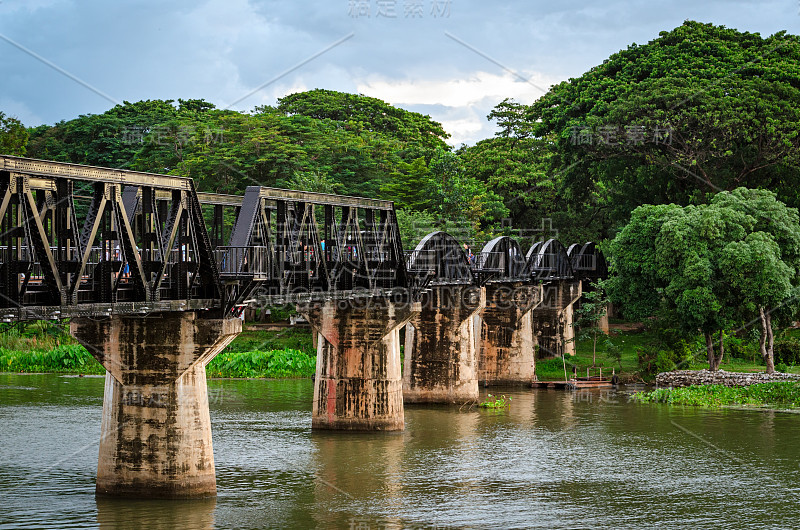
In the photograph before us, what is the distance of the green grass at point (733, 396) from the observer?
1953 inches

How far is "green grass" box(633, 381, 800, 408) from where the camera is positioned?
49.6 metres

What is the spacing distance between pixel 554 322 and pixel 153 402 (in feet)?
157

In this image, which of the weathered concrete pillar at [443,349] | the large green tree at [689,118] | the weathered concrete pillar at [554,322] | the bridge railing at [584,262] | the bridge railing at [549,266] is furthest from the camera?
the bridge railing at [584,262]

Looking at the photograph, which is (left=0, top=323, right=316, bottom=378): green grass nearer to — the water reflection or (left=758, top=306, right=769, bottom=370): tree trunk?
(left=758, top=306, right=769, bottom=370): tree trunk

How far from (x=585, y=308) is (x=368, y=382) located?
3284 centimetres

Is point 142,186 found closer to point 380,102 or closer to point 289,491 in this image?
point 289,491

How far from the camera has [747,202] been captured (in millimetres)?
52281

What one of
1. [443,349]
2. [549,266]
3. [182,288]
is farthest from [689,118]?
[182,288]

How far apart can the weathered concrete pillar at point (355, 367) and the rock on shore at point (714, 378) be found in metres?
22.1

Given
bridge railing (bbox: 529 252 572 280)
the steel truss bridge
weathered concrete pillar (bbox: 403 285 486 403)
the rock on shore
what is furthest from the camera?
bridge railing (bbox: 529 252 572 280)

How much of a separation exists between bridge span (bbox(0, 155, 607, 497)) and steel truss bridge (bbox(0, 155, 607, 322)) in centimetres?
5

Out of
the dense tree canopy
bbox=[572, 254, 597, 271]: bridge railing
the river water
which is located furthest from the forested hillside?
the river water

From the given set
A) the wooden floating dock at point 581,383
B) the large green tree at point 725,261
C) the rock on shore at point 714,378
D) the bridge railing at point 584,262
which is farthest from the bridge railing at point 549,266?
the rock on shore at point 714,378

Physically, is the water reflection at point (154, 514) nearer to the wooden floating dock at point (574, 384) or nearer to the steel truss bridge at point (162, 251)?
the steel truss bridge at point (162, 251)
